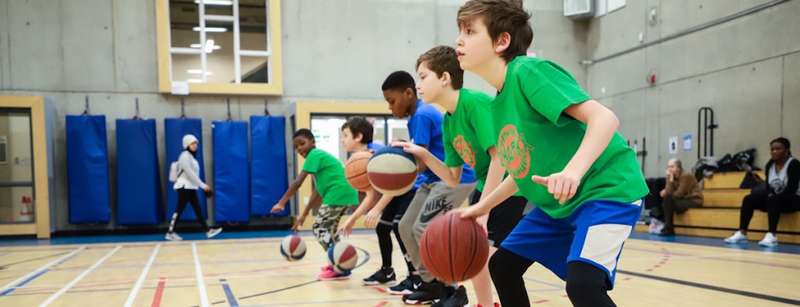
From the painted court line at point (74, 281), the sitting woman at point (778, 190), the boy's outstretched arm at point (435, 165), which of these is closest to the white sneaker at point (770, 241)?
the sitting woman at point (778, 190)

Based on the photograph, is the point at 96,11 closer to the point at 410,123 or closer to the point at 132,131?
the point at 132,131

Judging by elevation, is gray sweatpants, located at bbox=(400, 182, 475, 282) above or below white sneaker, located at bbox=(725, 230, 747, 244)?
above

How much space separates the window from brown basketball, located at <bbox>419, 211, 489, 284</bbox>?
33.1ft

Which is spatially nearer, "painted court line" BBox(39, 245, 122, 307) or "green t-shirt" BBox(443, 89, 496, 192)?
"green t-shirt" BBox(443, 89, 496, 192)

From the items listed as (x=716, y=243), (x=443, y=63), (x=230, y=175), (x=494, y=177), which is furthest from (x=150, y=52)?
(x=494, y=177)

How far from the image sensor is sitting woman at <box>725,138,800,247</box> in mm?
7598

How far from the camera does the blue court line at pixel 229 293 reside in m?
3.96

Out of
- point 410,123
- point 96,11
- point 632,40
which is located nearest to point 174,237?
point 96,11

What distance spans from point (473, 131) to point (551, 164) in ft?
2.99

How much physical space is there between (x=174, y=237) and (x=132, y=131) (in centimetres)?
263

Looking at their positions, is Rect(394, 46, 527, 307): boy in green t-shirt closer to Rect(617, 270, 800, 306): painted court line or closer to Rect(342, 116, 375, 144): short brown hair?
Rect(342, 116, 375, 144): short brown hair

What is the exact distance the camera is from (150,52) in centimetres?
1160

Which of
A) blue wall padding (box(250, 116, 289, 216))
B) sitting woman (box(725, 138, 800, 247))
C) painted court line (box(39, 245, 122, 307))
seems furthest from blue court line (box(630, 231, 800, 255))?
painted court line (box(39, 245, 122, 307))

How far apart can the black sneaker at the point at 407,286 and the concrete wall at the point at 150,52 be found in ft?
27.4
